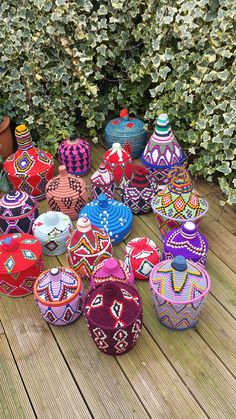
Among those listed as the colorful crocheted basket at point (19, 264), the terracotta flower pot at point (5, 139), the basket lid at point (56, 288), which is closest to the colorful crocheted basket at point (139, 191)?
the colorful crocheted basket at point (19, 264)

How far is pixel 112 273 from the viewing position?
2.24 metres

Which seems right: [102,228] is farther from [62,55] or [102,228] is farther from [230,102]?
[62,55]

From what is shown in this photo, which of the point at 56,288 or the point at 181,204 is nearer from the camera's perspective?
the point at 56,288

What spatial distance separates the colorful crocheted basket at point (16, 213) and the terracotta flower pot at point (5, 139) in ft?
3.15

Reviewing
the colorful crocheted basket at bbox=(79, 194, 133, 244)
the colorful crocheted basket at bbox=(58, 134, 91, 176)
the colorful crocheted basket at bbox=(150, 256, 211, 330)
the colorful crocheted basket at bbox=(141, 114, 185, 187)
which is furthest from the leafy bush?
the colorful crocheted basket at bbox=(150, 256, 211, 330)

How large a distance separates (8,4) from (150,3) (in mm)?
1174

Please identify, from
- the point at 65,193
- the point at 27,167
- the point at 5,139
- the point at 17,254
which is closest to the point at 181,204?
the point at 65,193

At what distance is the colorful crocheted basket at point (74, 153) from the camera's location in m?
3.41

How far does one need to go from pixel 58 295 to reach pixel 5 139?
6.28 feet

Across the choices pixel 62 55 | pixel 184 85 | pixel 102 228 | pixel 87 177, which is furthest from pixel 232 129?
pixel 62 55

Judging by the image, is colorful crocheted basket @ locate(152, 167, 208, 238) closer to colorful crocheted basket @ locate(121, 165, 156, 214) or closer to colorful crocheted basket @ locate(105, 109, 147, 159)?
colorful crocheted basket @ locate(121, 165, 156, 214)

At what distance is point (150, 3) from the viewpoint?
3.13m

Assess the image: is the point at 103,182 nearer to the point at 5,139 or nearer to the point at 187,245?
the point at 187,245

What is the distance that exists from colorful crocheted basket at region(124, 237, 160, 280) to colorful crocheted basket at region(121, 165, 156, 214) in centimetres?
54
